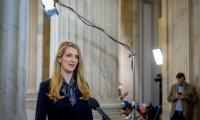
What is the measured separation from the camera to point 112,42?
6867 mm

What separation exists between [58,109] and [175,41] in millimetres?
9145

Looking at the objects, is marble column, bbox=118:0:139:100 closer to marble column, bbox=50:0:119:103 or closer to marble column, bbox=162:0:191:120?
marble column, bbox=162:0:191:120

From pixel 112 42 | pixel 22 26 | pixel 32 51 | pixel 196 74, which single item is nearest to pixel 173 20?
pixel 196 74

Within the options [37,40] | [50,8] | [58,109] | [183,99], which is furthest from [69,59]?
[37,40]

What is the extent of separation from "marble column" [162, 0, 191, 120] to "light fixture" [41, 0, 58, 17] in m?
6.17

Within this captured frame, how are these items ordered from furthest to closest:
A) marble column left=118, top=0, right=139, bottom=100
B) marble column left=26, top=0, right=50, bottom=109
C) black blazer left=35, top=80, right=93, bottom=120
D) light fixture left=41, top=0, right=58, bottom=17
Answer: marble column left=118, top=0, right=139, bottom=100
marble column left=26, top=0, right=50, bottom=109
light fixture left=41, top=0, right=58, bottom=17
black blazer left=35, top=80, right=93, bottom=120

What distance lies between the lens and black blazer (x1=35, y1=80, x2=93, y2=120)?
3.37 metres

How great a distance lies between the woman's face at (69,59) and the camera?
3418mm

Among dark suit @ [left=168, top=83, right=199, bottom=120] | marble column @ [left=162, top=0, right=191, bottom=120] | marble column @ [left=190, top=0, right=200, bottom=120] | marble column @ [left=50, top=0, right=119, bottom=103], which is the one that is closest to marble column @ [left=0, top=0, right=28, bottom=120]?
marble column @ [left=50, top=0, right=119, bottom=103]

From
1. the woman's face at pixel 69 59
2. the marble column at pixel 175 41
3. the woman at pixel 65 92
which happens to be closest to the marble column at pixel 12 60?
the woman at pixel 65 92

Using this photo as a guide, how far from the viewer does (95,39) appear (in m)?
6.68

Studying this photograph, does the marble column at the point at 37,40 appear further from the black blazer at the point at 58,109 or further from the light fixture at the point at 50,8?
the black blazer at the point at 58,109

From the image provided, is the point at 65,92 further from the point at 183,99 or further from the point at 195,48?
the point at 195,48

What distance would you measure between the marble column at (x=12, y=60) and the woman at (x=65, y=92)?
1.41ft
